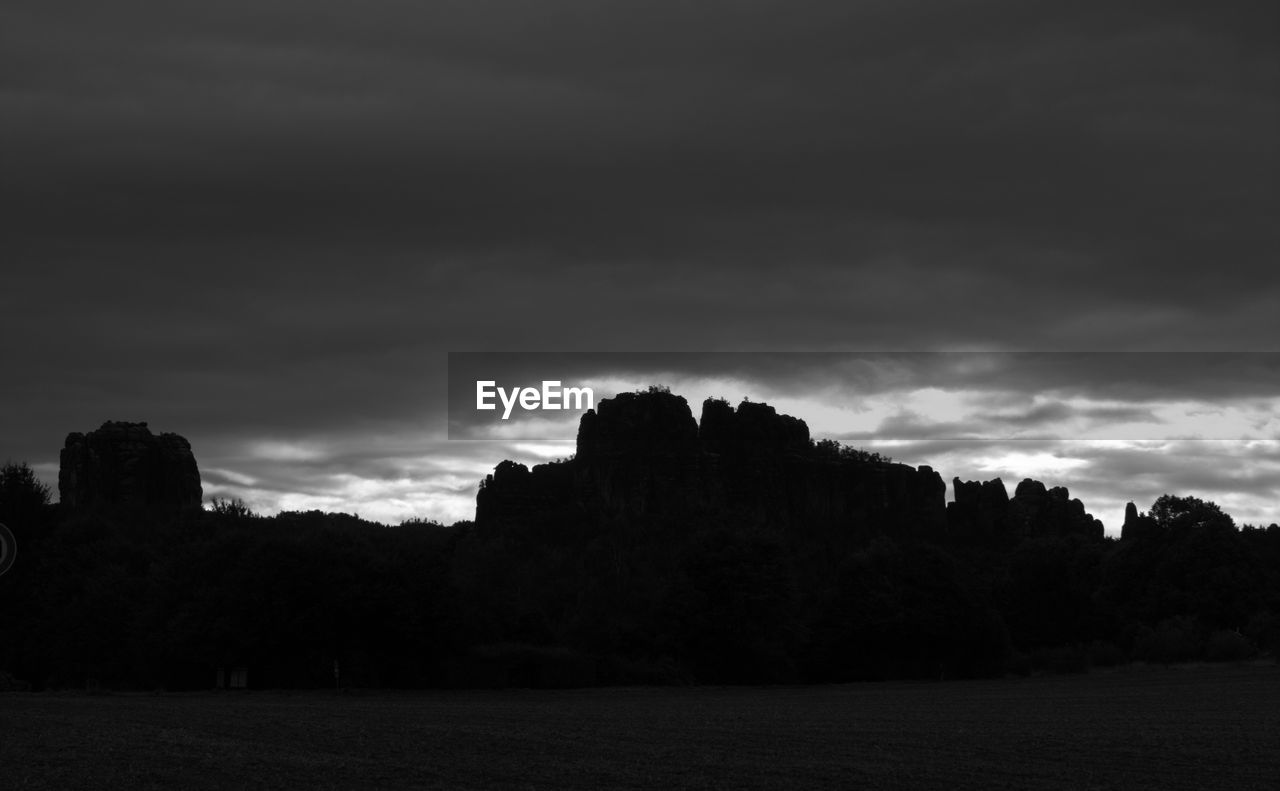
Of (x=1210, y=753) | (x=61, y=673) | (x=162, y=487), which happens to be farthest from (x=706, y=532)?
(x=162, y=487)

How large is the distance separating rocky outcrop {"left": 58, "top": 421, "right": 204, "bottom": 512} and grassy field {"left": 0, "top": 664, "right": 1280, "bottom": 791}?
500ft

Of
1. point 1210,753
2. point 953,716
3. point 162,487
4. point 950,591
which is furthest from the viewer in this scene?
point 162,487

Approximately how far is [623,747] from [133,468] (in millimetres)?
174281

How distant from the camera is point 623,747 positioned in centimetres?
2717

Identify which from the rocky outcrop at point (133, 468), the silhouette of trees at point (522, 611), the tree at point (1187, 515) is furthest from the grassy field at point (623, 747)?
the rocky outcrop at point (133, 468)

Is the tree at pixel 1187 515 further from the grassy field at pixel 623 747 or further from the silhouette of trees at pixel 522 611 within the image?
the grassy field at pixel 623 747

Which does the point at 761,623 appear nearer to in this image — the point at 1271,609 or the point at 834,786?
the point at 1271,609

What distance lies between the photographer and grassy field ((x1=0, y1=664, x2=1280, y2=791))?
21.8 meters

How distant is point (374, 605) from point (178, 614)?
10.8 metres

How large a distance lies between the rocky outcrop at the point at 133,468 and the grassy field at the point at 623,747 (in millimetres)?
152255

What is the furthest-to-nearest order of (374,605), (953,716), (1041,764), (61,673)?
(61,673), (374,605), (953,716), (1041,764)

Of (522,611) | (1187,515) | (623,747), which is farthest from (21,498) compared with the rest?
(1187,515)

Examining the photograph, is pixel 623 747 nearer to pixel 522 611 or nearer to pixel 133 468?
pixel 522 611

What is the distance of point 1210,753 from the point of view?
26547 mm
